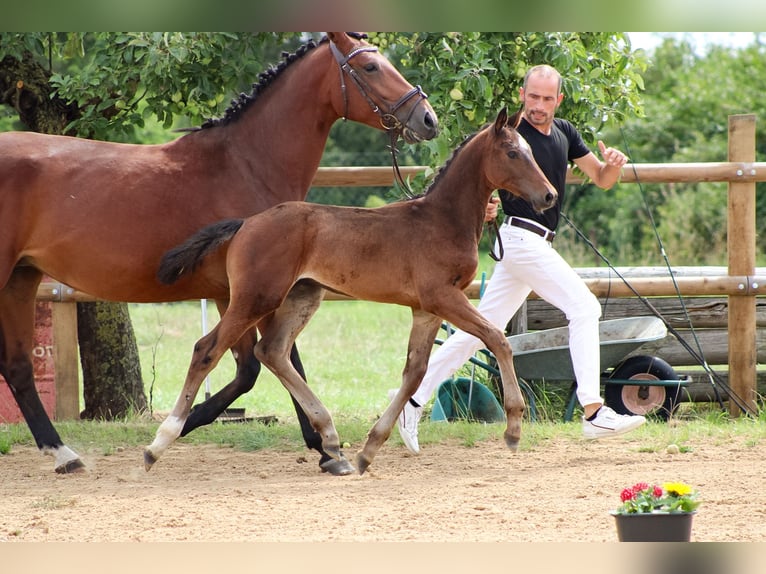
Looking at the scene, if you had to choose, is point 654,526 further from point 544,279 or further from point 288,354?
point 288,354

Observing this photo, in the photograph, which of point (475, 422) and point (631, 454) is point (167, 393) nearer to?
point (475, 422)

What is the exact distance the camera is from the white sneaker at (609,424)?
5.17 meters

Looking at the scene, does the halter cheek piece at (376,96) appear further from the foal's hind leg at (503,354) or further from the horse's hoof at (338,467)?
the horse's hoof at (338,467)

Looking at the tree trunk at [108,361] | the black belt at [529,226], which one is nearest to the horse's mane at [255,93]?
the black belt at [529,226]

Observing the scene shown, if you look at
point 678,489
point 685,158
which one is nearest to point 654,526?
point 678,489

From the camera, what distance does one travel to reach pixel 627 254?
56.2 ft

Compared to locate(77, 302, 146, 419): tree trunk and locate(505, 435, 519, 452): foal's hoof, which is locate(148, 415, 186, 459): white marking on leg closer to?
locate(505, 435, 519, 452): foal's hoof

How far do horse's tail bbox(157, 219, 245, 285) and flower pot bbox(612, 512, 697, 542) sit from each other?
2.47m

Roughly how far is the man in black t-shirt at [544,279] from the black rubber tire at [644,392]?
4.99 ft

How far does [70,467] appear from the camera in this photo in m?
5.30

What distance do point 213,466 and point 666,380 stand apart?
125 inches

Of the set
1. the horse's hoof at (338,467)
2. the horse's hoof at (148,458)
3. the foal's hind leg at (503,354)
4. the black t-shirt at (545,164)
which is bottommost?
the horse's hoof at (338,467)

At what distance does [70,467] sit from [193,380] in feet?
3.38
